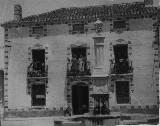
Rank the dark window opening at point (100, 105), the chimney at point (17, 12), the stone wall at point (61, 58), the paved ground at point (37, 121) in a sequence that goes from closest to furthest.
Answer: the dark window opening at point (100, 105) → the paved ground at point (37, 121) → the stone wall at point (61, 58) → the chimney at point (17, 12)

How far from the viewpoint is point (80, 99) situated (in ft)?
70.3

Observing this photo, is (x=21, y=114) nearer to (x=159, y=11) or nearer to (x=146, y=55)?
(x=146, y=55)

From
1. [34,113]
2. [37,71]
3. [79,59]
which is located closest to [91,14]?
[79,59]

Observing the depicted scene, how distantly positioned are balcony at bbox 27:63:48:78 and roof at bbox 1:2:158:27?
8.96 ft

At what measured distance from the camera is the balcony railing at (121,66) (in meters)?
20.3

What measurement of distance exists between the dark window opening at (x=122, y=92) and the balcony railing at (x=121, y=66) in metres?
0.66

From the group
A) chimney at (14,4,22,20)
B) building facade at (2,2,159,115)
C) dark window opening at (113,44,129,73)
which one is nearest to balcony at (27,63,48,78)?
building facade at (2,2,159,115)

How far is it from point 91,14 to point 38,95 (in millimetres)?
5967

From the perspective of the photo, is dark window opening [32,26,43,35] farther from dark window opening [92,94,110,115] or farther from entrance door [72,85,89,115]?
dark window opening [92,94,110,115]

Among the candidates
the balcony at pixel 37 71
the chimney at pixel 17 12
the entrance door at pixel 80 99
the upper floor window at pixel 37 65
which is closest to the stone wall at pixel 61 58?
the balcony at pixel 37 71

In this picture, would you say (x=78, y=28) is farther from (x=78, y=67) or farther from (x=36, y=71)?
(x=36, y=71)

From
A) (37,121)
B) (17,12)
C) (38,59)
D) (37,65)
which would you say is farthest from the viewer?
(17,12)

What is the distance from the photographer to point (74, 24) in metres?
21.2

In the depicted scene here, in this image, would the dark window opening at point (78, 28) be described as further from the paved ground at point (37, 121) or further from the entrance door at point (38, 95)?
the paved ground at point (37, 121)
